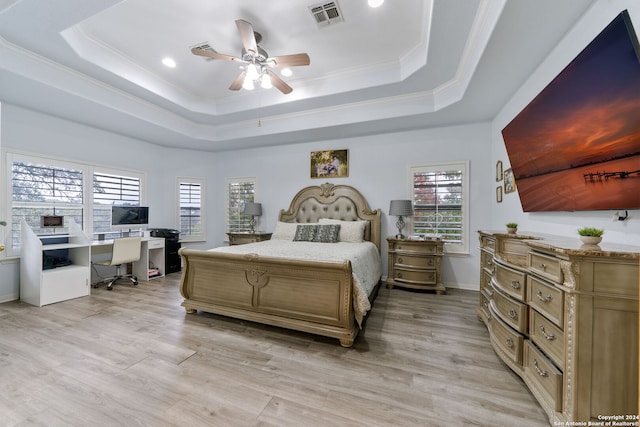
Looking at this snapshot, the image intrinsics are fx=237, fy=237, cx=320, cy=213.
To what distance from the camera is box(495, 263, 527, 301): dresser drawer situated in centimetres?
170

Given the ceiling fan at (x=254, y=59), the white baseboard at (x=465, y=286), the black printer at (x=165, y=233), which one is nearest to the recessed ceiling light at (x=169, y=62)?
the ceiling fan at (x=254, y=59)

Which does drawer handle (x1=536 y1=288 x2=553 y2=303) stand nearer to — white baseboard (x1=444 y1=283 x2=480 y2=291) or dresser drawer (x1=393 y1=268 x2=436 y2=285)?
dresser drawer (x1=393 y1=268 x2=436 y2=285)

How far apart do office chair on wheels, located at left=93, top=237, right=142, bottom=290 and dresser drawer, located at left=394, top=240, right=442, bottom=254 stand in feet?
14.2

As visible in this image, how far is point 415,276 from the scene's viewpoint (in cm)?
367

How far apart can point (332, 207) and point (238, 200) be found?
7.59 ft

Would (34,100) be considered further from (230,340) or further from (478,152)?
(478,152)

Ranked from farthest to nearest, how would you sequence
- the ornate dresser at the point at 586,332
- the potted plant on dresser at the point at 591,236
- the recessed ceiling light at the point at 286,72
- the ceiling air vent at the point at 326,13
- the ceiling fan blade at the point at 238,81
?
the recessed ceiling light at the point at 286,72 → the ceiling fan blade at the point at 238,81 → the ceiling air vent at the point at 326,13 → the potted plant on dresser at the point at 591,236 → the ornate dresser at the point at 586,332

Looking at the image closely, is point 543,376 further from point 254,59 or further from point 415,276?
point 254,59

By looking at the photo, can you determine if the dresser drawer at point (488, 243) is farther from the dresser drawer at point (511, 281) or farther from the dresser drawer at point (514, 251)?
the dresser drawer at point (511, 281)

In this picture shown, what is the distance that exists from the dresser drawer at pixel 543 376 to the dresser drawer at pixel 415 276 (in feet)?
6.51

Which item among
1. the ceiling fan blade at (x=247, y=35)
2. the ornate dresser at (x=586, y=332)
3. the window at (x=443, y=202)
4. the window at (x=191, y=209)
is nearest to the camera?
the ornate dresser at (x=586, y=332)

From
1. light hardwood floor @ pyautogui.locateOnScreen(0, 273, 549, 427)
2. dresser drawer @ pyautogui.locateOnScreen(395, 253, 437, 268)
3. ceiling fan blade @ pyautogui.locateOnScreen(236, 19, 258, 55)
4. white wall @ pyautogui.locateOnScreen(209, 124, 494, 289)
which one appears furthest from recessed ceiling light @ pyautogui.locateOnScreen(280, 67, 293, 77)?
light hardwood floor @ pyautogui.locateOnScreen(0, 273, 549, 427)

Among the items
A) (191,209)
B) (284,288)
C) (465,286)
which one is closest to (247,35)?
(284,288)

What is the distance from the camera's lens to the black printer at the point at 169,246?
463cm
